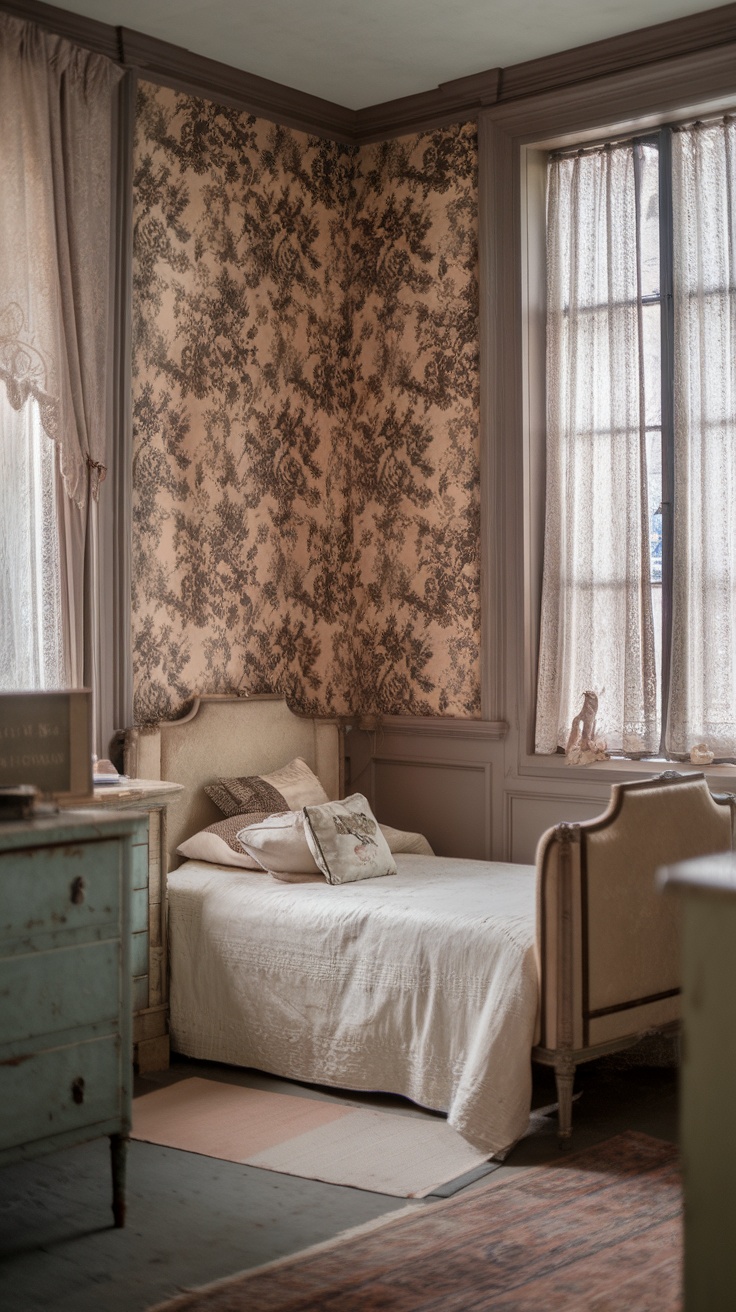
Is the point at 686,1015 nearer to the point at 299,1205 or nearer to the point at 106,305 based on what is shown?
the point at 299,1205

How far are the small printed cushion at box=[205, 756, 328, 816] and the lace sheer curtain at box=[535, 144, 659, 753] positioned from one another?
878 mm

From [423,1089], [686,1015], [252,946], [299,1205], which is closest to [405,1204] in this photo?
[299,1205]

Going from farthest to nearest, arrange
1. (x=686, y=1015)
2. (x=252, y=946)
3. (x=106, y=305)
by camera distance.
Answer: (x=106, y=305) < (x=252, y=946) < (x=686, y=1015)

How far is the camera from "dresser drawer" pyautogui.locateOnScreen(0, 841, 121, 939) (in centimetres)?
276

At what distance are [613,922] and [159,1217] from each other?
1.36 m

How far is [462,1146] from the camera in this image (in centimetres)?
353

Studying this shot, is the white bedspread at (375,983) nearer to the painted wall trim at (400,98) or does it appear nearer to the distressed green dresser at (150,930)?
the distressed green dresser at (150,930)

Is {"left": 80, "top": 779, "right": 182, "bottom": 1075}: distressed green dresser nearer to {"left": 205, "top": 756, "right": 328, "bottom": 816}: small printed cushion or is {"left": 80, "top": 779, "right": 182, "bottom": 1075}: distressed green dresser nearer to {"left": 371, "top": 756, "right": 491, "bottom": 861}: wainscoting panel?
{"left": 205, "top": 756, "right": 328, "bottom": 816}: small printed cushion

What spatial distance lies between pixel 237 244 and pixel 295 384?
0.57 meters

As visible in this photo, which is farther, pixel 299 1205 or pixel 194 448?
pixel 194 448

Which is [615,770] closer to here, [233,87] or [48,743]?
[48,743]

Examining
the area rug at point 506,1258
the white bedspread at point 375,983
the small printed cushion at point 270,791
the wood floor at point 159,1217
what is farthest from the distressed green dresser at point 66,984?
the small printed cushion at point 270,791

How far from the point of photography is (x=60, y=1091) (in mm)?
2857

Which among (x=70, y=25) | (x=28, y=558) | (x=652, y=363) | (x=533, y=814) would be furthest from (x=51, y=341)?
(x=533, y=814)
